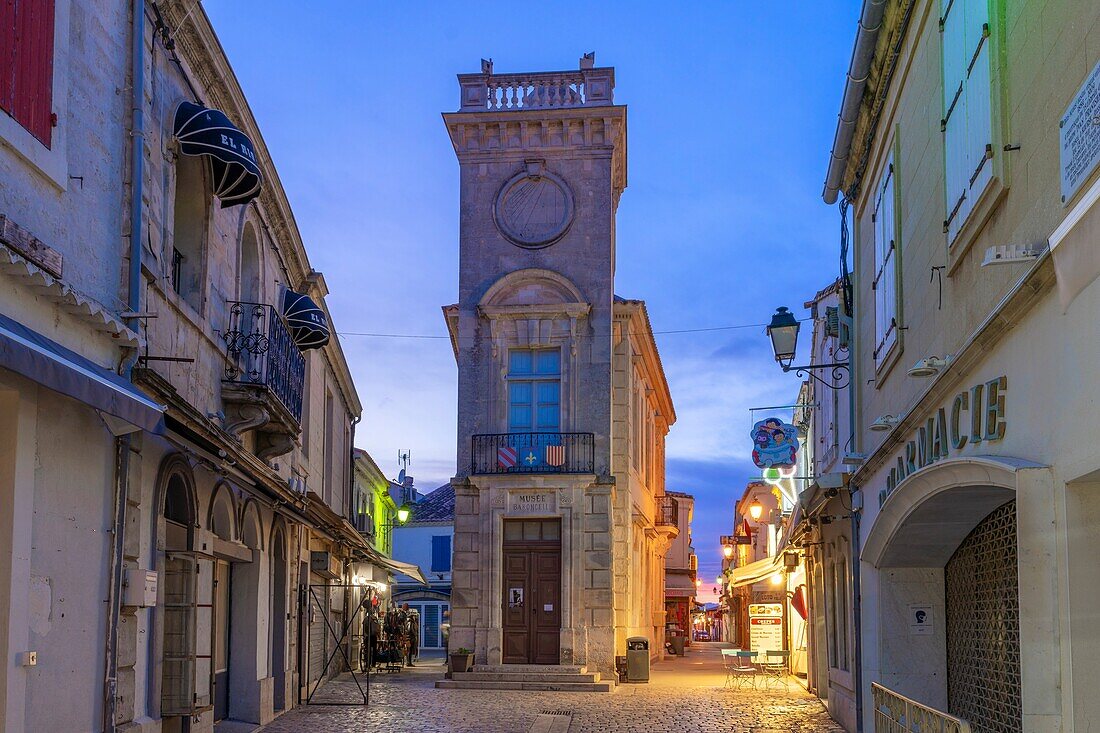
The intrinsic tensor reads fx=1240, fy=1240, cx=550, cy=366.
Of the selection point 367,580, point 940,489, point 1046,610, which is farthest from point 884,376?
point 367,580

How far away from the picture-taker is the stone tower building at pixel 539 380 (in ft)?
84.9

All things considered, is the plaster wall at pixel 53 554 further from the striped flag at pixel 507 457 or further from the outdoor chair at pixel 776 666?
the outdoor chair at pixel 776 666

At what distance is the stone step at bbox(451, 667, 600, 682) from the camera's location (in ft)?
79.4

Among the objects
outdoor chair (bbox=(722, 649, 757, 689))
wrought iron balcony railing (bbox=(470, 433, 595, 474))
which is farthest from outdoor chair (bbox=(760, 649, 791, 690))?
wrought iron balcony railing (bbox=(470, 433, 595, 474))

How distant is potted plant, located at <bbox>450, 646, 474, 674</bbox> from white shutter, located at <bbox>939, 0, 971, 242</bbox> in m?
17.6

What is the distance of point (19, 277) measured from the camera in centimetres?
823

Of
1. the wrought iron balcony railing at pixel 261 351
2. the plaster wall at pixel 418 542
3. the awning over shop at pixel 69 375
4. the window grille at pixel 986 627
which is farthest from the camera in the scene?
the plaster wall at pixel 418 542

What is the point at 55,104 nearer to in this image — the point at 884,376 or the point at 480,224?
the point at 884,376

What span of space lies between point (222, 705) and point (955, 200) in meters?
11.8

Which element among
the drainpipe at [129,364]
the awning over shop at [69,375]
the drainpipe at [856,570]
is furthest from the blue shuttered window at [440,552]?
the awning over shop at [69,375]

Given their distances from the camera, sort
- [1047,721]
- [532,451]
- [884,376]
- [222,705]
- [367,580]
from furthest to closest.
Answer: [367,580] → [532,451] → [222,705] → [884,376] → [1047,721]

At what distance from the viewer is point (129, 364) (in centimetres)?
1027

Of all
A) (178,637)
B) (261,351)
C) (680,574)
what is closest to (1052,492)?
(178,637)

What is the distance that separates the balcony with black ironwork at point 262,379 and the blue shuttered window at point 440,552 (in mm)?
42052
